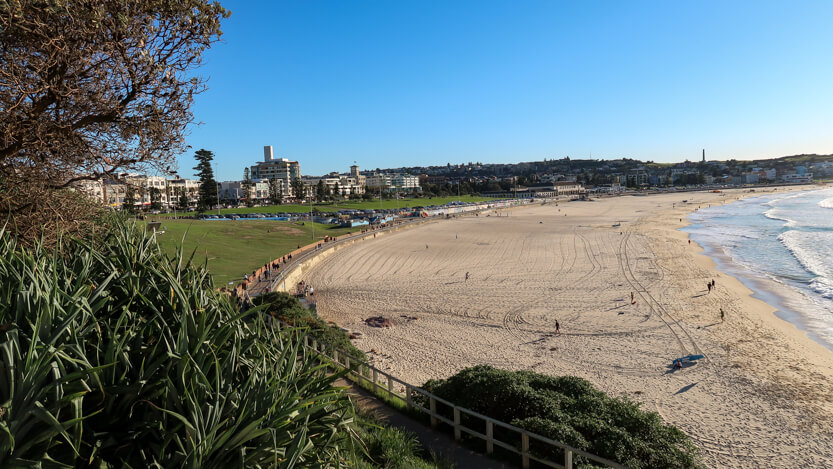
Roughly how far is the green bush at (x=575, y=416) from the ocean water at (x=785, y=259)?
45.7 ft

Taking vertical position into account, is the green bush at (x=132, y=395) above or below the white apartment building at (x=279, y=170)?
below

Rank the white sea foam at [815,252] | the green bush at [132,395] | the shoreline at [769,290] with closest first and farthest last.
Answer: the green bush at [132,395]
the shoreline at [769,290]
the white sea foam at [815,252]

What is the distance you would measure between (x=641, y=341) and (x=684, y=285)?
32.4ft

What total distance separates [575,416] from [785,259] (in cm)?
3117

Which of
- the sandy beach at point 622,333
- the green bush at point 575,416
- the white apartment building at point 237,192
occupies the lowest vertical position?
the sandy beach at point 622,333

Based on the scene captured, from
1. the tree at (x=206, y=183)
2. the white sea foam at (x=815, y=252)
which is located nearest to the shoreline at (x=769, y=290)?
the white sea foam at (x=815, y=252)

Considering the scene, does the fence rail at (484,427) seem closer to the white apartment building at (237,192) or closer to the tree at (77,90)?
the tree at (77,90)

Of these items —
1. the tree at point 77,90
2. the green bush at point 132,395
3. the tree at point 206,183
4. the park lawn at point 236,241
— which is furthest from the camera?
the tree at point 206,183

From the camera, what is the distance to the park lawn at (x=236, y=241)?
27517 millimetres

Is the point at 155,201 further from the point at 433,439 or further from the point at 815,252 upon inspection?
the point at 815,252

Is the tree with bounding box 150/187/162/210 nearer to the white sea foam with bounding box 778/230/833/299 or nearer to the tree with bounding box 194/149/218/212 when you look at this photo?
the tree with bounding box 194/149/218/212

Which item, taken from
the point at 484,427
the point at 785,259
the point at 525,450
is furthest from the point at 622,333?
the point at 785,259

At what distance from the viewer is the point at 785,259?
96.4 ft

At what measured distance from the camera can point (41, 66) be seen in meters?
4.48
